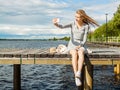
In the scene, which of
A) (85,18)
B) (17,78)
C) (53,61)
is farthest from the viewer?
(17,78)

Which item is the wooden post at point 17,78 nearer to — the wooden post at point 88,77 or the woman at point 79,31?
the wooden post at point 88,77

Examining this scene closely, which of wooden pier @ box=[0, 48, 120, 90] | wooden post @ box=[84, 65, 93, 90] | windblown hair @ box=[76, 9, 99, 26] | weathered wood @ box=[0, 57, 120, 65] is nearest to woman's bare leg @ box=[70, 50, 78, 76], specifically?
windblown hair @ box=[76, 9, 99, 26]

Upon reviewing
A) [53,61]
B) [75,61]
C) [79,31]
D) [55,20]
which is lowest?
[53,61]

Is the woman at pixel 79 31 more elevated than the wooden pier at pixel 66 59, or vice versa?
the woman at pixel 79 31

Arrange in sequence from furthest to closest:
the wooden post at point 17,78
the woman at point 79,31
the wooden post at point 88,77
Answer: the wooden post at point 17,78, the wooden post at point 88,77, the woman at point 79,31

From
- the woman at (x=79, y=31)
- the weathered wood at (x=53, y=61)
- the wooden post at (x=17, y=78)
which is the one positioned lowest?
the wooden post at (x=17, y=78)

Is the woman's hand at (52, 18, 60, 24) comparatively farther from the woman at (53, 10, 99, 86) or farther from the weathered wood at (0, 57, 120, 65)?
the weathered wood at (0, 57, 120, 65)

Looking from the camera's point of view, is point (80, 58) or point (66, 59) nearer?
point (80, 58)

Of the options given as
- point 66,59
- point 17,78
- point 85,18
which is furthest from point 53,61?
point 17,78

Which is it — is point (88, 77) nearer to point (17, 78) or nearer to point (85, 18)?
point (85, 18)

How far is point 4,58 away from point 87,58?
2.91 meters

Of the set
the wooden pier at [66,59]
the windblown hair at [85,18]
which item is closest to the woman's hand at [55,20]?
the windblown hair at [85,18]

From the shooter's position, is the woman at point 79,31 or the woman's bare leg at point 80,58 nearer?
the woman's bare leg at point 80,58

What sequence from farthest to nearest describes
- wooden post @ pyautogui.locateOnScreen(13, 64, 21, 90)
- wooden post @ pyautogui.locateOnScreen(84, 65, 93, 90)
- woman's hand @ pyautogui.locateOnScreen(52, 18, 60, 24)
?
wooden post @ pyautogui.locateOnScreen(13, 64, 21, 90) → wooden post @ pyautogui.locateOnScreen(84, 65, 93, 90) → woman's hand @ pyautogui.locateOnScreen(52, 18, 60, 24)
